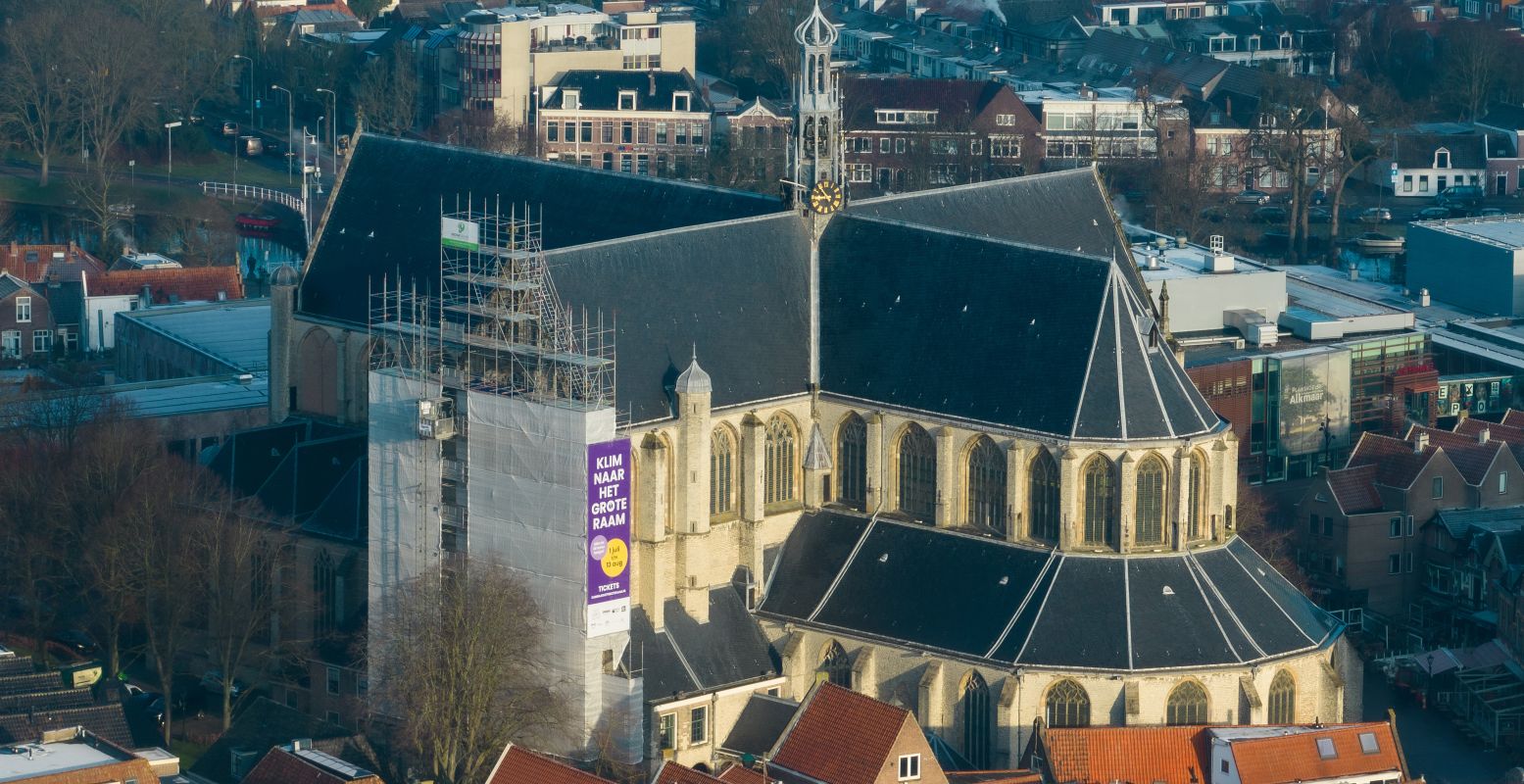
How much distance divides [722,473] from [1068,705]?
1461cm

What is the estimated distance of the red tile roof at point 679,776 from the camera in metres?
112

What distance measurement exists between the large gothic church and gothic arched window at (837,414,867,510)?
75mm

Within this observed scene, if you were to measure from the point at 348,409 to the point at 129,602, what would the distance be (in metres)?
12.9

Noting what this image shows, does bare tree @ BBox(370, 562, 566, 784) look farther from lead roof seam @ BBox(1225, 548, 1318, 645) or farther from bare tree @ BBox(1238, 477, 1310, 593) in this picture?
bare tree @ BBox(1238, 477, 1310, 593)

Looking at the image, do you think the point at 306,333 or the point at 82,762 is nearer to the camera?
the point at 82,762

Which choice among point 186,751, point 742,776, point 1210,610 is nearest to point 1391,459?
point 1210,610

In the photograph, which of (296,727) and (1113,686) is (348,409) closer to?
(296,727)

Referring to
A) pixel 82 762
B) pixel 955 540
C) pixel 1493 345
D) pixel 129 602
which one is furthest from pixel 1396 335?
pixel 82 762

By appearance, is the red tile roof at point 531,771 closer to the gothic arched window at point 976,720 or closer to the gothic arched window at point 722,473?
the gothic arched window at point 976,720

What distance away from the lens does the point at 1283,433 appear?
161 meters

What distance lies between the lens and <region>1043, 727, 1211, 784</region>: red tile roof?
118m

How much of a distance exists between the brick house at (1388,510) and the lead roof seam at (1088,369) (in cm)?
2589

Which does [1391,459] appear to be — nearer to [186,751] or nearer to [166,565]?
[166,565]

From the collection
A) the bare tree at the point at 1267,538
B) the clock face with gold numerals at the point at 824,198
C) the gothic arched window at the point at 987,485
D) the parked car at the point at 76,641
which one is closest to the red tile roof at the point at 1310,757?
the gothic arched window at the point at 987,485
